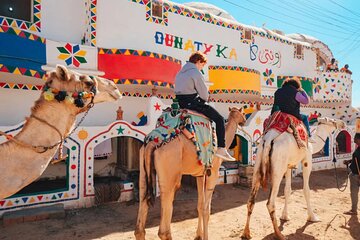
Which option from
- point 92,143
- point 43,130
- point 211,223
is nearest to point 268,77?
point 211,223

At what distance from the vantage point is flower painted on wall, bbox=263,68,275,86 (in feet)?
46.9

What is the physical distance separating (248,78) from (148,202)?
32.0 feet

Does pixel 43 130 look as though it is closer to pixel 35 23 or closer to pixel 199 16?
pixel 35 23

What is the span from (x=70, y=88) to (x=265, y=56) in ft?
43.0

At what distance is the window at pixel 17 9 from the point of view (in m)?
8.02

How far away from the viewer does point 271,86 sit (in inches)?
569

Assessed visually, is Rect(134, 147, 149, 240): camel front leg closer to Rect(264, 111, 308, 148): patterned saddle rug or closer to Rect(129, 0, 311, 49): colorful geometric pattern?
Rect(264, 111, 308, 148): patterned saddle rug

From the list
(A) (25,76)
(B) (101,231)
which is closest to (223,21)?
(A) (25,76)

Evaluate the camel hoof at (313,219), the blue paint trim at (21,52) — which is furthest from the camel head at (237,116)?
the blue paint trim at (21,52)

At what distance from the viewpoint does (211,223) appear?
6.23 metres

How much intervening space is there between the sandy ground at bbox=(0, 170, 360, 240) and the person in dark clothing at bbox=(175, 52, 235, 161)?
7.22 feet

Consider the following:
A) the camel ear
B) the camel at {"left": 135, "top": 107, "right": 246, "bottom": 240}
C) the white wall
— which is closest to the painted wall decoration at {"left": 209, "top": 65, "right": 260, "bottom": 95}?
the white wall

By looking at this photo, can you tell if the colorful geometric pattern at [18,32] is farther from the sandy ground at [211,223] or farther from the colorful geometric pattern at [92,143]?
the sandy ground at [211,223]

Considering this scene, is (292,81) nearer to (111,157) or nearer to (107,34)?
(107,34)
